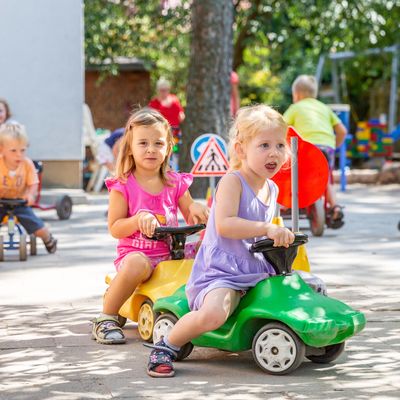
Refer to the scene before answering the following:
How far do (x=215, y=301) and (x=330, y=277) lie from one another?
352 centimetres

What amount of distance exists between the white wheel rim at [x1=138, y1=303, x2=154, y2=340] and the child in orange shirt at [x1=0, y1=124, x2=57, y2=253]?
13.6ft

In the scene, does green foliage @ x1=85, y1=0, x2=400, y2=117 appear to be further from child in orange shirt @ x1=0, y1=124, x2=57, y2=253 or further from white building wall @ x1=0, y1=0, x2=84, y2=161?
child in orange shirt @ x1=0, y1=124, x2=57, y2=253

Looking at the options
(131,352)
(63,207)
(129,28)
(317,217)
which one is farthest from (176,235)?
(129,28)

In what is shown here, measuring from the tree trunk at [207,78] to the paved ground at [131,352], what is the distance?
659 cm

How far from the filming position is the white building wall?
1706 cm

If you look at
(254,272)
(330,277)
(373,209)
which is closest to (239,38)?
(373,209)

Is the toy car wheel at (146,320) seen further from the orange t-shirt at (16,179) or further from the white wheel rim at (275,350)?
the orange t-shirt at (16,179)

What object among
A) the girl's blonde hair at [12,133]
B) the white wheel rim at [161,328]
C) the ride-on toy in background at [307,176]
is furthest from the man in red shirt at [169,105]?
the white wheel rim at [161,328]

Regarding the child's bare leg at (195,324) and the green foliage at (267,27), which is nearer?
the child's bare leg at (195,324)

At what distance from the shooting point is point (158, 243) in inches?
255

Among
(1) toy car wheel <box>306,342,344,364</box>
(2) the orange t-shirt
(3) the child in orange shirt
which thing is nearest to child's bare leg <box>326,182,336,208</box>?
(3) the child in orange shirt

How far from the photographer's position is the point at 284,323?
535 cm

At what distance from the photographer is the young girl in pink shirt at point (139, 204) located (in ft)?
20.6

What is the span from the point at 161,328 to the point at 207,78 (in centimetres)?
1118
